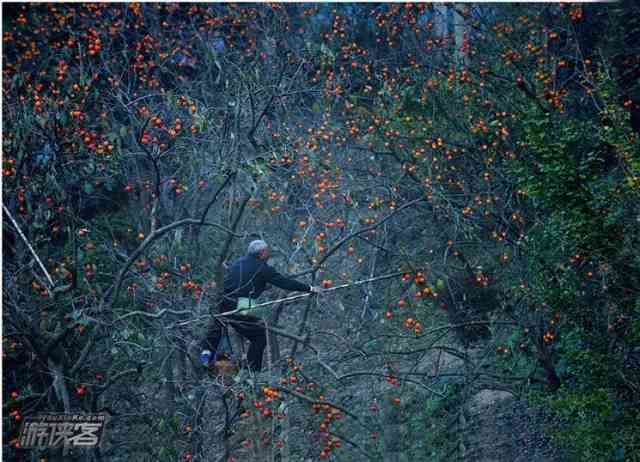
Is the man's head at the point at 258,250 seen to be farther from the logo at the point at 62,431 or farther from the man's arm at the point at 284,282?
the logo at the point at 62,431

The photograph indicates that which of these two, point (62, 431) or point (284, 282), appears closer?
point (62, 431)

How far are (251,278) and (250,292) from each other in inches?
5.6

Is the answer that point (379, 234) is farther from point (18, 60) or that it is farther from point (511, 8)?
point (18, 60)

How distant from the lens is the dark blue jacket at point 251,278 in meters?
6.81

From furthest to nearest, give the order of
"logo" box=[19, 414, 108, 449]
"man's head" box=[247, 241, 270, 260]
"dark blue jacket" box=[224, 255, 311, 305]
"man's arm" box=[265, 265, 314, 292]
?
1. "man's head" box=[247, 241, 270, 260]
2. "dark blue jacket" box=[224, 255, 311, 305]
3. "man's arm" box=[265, 265, 314, 292]
4. "logo" box=[19, 414, 108, 449]

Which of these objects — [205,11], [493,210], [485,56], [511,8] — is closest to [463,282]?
[493,210]

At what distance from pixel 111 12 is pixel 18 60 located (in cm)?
145

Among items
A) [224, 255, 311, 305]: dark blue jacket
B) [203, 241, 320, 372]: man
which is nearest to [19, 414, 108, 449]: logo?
[203, 241, 320, 372]: man

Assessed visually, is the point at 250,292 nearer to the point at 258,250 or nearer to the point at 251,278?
the point at 251,278

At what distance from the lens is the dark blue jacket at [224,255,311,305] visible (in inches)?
268

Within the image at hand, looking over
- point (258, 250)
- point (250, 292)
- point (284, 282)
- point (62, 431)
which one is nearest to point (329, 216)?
point (258, 250)

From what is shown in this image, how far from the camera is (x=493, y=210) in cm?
810

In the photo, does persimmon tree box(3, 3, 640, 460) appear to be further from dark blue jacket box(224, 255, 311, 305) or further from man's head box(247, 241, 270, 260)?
man's head box(247, 241, 270, 260)

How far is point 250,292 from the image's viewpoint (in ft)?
22.3
